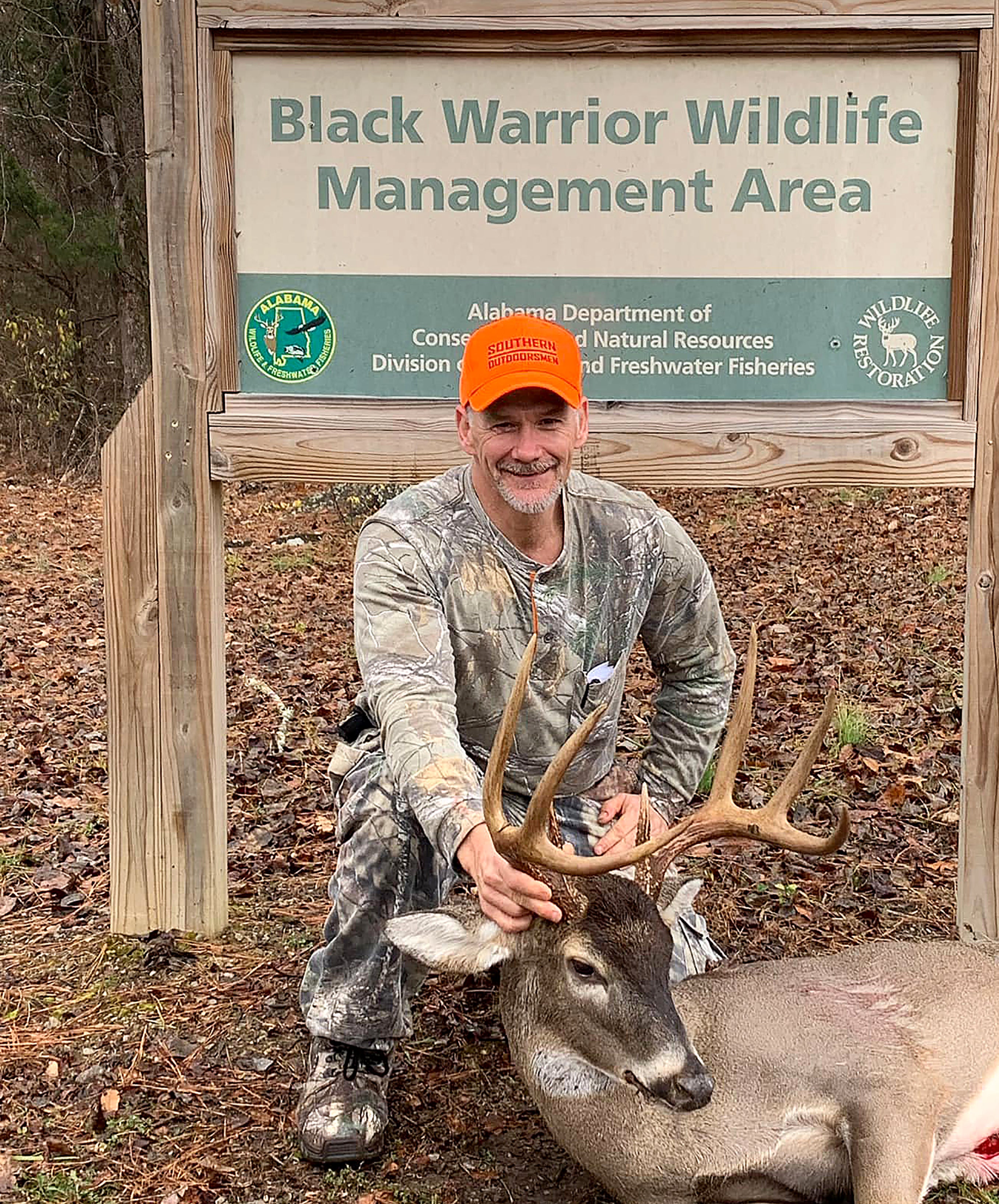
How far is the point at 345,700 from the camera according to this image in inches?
309

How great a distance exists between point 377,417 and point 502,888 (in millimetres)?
1973

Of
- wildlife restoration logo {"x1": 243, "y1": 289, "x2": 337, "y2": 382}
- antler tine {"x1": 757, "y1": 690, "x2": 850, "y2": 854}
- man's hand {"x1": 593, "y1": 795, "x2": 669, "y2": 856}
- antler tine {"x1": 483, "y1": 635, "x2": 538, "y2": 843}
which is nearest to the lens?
antler tine {"x1": 483, "y1": 635, "x2": 538, "y2": 843}

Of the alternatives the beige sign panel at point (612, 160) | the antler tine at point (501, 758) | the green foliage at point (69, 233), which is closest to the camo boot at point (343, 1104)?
the antler tine at point (501, 758)

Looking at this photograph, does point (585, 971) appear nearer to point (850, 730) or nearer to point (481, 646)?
point (481, 646)

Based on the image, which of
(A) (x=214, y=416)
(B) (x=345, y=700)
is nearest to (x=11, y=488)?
(B) (x=345, y=700)

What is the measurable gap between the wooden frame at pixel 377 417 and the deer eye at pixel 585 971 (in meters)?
1.84

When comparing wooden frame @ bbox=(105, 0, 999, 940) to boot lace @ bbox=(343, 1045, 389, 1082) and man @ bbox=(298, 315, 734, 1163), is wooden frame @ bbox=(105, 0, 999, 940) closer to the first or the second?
man @ bbox=(298, 315, 734, 1163)

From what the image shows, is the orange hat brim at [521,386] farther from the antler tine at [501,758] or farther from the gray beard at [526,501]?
the antler tine at [501,758]

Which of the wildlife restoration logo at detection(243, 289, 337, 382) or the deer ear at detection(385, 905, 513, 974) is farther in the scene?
the wildlife restoration logo at detection(243, 289, 337, 382)

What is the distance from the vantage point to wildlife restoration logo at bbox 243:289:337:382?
464 centimetres

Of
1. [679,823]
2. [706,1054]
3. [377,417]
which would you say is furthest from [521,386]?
[706,1054]

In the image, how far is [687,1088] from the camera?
9.78 feet

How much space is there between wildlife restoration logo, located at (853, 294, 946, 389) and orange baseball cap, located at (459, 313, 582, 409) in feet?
3.66

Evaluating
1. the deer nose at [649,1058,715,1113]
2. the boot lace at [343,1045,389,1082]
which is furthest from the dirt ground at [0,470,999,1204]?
the deer nose at [649,1058,715,1113]
